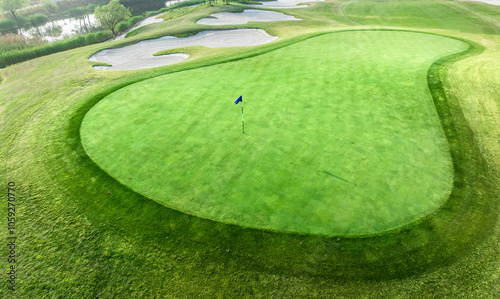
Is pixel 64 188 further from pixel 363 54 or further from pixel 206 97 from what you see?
pixel 363 54

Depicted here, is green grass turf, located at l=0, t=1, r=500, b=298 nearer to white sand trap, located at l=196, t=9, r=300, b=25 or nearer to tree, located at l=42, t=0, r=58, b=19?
white sand trap, located at l=196, t=9, r=300, b=25

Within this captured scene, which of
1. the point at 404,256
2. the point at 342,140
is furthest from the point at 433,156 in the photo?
the point at 404,256

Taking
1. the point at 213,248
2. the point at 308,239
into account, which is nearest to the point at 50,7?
the point at 213,248

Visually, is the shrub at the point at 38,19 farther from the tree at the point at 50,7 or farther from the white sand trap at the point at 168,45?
the white sand trap at the point at 168,45

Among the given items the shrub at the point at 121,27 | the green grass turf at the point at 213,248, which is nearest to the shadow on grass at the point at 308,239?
the green grass turf at the point at 213,248

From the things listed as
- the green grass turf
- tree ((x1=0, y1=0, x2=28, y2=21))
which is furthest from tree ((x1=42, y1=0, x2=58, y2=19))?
the green grass turf

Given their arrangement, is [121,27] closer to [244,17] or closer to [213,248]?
[244,17]

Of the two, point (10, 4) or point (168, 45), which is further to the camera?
point (10, 4)
